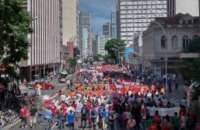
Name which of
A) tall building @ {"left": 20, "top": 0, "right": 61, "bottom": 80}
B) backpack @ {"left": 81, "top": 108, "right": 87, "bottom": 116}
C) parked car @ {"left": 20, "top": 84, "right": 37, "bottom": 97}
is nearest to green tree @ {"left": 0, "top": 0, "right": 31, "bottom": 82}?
backpack @ {"left": 81, "top": 108, "right": 87, "bottom": 116}

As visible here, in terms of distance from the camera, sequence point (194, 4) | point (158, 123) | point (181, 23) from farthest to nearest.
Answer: point (194, 4) < point (181, 23) < point (158, 123)

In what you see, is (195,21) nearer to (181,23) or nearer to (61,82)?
(181,23)

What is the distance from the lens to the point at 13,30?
37406 millimetres

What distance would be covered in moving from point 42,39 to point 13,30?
78451 millimetres

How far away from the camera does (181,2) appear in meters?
173

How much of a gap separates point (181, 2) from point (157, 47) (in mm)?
51175

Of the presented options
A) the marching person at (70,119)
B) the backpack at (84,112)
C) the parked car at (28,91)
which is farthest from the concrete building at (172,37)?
the marching person at (70,119)

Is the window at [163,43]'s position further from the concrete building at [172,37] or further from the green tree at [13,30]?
the green tree at [13,30]

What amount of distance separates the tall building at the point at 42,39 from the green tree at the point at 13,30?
44045 millimetres

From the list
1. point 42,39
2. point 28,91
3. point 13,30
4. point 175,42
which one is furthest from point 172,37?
point 13,30

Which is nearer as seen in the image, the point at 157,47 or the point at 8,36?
the point at 8,36

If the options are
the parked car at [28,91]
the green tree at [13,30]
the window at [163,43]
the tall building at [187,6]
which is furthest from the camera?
the tall building at [187,6]

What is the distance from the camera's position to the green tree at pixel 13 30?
36750 millimetres

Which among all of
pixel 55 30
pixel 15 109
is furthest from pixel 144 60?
pixel 15 109
